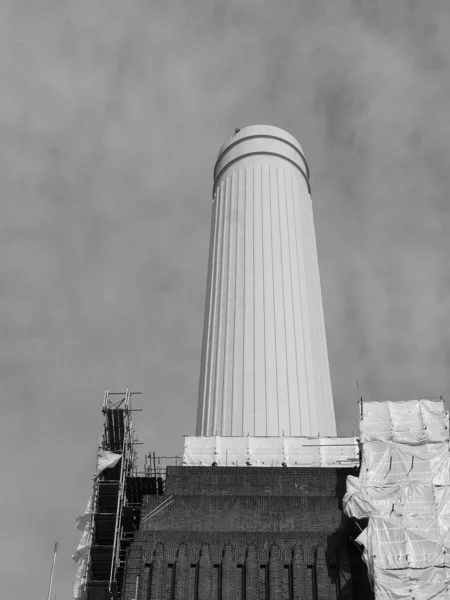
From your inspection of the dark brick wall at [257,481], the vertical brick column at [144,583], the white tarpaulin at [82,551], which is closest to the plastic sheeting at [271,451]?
the dark brick wall at [257,481]

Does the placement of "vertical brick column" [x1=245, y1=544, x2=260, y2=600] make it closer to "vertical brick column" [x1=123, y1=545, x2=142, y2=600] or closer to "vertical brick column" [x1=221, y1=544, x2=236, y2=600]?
"vertical brick column" [x1=221, y1=544, x2=236, y2=600]

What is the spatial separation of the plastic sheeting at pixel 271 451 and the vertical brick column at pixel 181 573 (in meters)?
10.2

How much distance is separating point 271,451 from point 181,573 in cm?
1367

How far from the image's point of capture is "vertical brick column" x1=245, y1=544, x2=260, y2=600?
157ft

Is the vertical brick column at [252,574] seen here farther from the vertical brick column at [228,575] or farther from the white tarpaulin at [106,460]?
the white tarpaulin at [106,460]

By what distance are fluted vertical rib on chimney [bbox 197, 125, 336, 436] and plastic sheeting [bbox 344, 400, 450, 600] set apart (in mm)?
12291

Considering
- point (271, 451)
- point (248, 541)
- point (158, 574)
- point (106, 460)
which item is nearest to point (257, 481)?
point (248, 541)

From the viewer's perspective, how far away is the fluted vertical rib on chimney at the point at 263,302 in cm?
6688

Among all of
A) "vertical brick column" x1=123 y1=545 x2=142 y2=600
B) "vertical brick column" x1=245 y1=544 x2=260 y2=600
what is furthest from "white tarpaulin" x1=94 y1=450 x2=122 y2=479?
"vertical brick column" x1=245 y1=544 x2=260 y2=600

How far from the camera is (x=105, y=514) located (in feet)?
176

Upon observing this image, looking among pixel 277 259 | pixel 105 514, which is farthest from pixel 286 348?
pixel 105 514

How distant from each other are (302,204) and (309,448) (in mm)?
31025

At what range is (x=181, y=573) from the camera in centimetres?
4884

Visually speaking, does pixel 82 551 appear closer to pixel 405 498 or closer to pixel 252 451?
pixel 252 451
